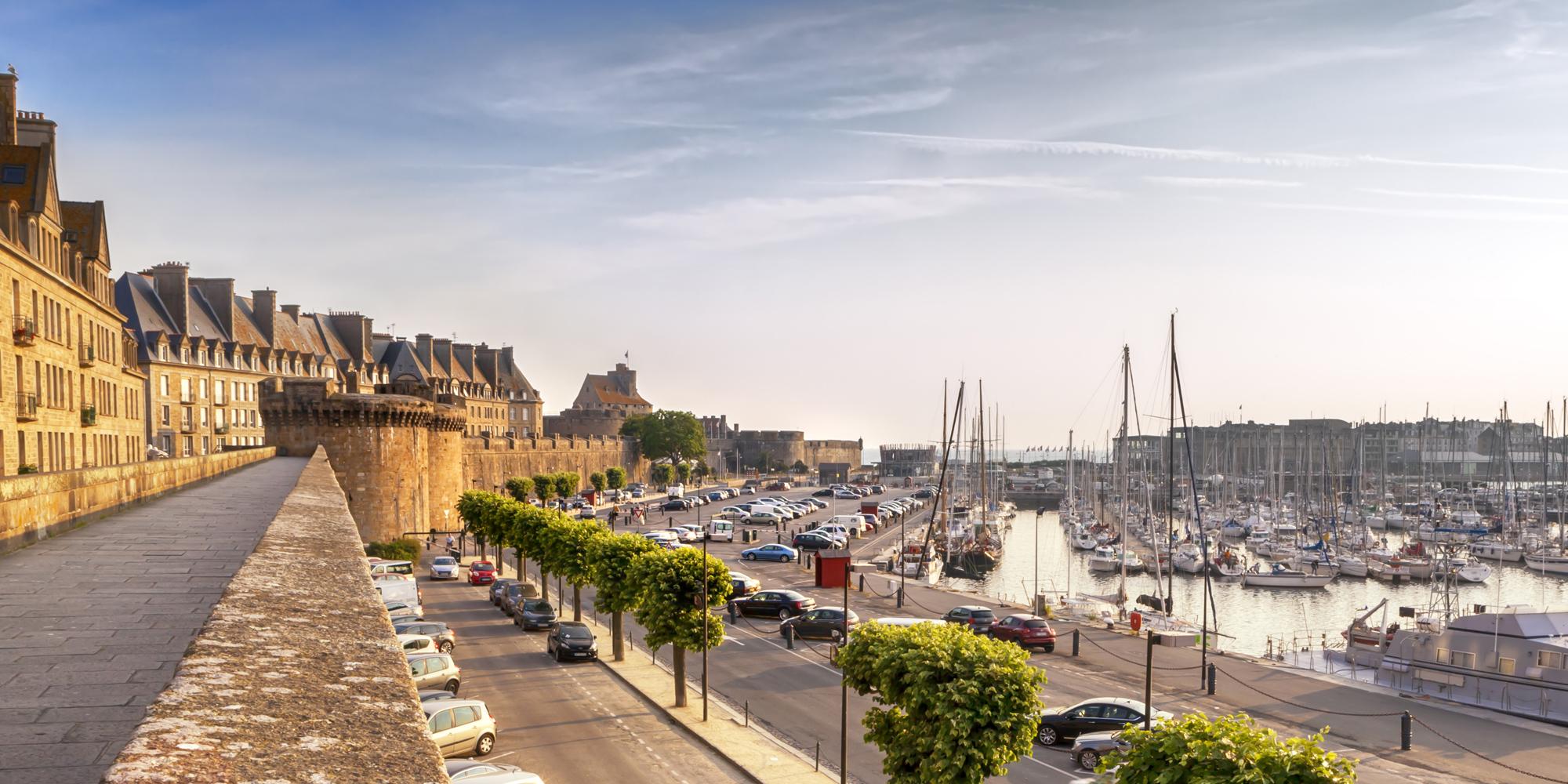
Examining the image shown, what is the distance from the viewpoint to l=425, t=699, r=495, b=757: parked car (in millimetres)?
20859

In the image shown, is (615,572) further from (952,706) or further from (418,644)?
(952,706)

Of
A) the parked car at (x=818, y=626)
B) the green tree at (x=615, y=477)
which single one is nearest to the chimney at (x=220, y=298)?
the green tree at (x=615, y=477)

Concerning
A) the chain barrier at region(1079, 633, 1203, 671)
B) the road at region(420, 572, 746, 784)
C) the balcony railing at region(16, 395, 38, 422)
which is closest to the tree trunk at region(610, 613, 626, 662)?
the road at region(420, 572, 746, 784)

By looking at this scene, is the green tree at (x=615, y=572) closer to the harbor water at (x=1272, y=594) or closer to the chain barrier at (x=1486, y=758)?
the chain barrier at (x=1486, y=758)

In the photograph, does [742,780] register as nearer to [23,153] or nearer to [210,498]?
[210,498]

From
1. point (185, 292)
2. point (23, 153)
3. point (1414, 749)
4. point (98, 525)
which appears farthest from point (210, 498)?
point (185, 292)

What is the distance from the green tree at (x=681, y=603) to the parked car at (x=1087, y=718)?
9098 millimetres

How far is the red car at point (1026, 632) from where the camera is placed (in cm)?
3525

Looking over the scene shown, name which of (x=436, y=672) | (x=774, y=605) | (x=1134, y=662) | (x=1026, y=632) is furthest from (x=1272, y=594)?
(x=436, y=672)

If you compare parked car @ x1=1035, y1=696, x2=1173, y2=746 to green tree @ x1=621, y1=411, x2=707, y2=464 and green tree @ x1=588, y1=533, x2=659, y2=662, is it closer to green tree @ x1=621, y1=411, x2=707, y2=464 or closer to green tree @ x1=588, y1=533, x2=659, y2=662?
green tree @ x1=588, y1=533, x2=659, y2=662

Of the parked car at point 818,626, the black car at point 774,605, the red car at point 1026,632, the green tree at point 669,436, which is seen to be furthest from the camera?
the green tree at point 669,436

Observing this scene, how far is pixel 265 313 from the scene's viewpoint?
79.8m

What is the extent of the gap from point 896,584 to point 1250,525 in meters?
59.8

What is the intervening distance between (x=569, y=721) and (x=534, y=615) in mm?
13148
